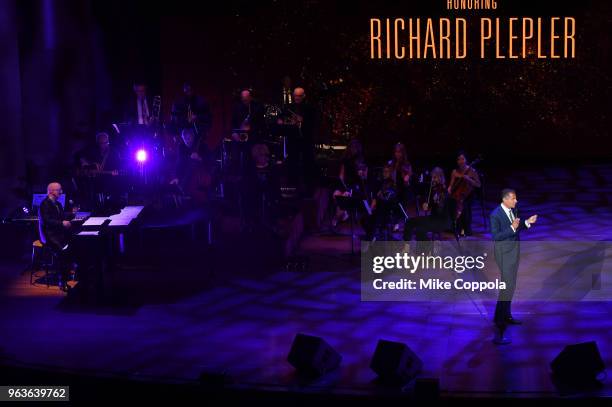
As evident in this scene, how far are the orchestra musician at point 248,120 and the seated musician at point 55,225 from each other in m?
3.11

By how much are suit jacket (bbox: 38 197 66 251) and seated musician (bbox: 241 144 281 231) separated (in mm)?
2461

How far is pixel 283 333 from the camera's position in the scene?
8.93 m

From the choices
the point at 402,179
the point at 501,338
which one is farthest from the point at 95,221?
the point at 501,338

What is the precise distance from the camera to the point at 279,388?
288 inches

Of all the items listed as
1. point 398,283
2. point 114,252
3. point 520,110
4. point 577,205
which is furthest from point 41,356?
point 520,110

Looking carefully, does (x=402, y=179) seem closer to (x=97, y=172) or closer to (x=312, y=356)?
(x=97, y=172)

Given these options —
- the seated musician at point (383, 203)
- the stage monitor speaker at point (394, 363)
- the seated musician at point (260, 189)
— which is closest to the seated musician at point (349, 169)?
the seated musician at point (383, 203)

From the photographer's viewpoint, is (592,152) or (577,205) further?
(592,152)

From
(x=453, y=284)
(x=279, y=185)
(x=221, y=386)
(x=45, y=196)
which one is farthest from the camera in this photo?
(x=279, y=185)

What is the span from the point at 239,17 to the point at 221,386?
1100 centimetres

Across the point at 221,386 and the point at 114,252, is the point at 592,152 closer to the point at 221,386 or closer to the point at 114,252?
the point at 114,252

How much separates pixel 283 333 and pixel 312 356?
1432 mm

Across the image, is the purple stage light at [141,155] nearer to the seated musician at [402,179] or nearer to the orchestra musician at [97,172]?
the orchestra musician at [97,172]

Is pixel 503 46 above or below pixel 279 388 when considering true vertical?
above
